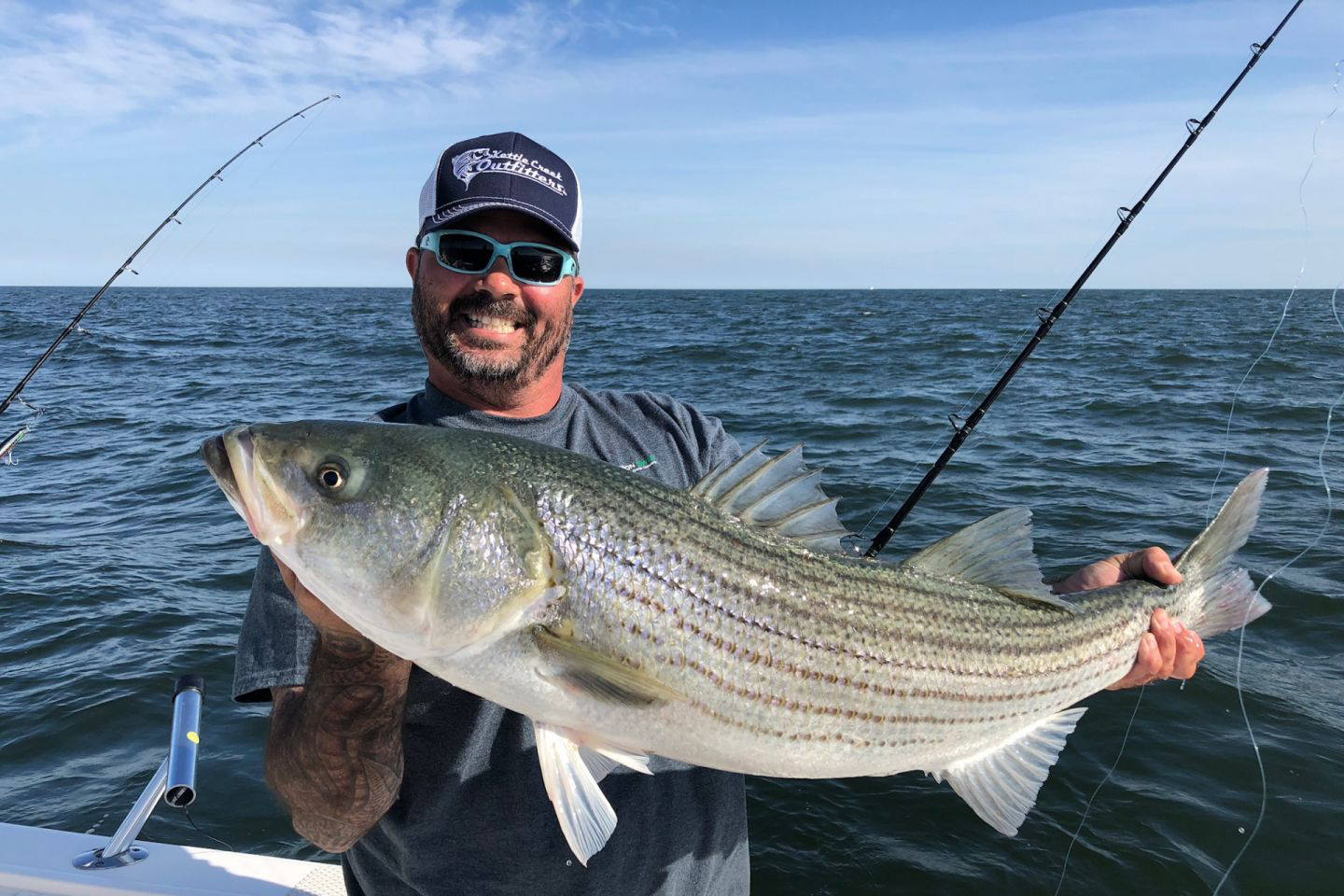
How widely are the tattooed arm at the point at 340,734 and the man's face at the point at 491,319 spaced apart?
0.97 m

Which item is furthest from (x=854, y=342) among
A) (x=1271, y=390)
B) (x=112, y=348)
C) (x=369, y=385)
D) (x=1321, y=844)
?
(x=1321, y=844)

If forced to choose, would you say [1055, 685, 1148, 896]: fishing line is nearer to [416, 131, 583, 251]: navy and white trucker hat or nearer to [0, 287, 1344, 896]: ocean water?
[0, 287, 1344, 896]: ocean water

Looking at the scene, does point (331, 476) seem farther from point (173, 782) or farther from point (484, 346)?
point (173, 782)

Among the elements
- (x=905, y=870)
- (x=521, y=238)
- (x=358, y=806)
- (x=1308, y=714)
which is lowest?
(x=905, y=870)

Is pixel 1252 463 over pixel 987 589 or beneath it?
beneath

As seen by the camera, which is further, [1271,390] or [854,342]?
[854,342]

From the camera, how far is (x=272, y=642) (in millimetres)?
2635

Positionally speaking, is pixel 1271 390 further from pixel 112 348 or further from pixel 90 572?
pixel 112 348

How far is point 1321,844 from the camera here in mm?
5797

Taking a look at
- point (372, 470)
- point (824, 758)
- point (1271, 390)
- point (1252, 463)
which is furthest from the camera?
point (1271, 390)

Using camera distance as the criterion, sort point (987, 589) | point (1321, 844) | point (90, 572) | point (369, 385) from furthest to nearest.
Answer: point (369, 385) → point (90, 572) → point (1321, 844) → point (987, 589)

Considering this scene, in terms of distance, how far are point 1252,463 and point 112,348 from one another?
37282 millimetres

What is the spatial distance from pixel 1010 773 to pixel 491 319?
2329 mm

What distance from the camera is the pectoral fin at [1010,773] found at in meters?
2.90
